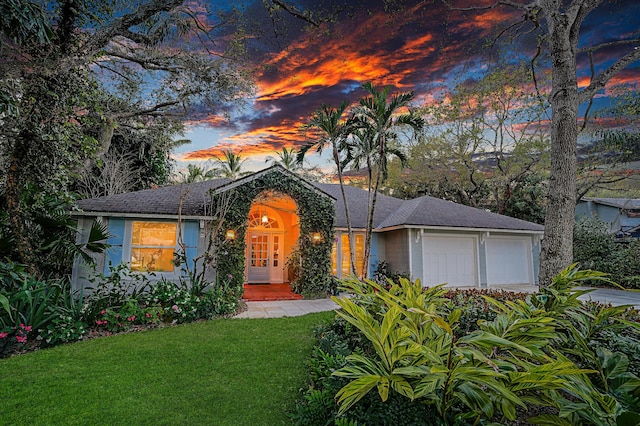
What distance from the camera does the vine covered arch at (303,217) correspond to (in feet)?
32.3

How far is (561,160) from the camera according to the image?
18.7 feet

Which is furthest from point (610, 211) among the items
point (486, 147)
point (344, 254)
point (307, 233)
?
point (307, 233)

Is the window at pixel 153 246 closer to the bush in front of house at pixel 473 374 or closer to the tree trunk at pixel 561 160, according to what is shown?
the bush in front of house at pixel 473 374

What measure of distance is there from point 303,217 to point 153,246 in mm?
4814

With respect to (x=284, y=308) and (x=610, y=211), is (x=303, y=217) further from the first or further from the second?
(x=610, y=211)

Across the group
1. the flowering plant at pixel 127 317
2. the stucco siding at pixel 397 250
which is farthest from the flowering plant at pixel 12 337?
the stucco siding at pixel 397 250

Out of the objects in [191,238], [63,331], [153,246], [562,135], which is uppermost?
[562,135]

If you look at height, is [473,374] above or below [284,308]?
above

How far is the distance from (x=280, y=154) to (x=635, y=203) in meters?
26.7

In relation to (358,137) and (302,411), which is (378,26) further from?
(302,411)

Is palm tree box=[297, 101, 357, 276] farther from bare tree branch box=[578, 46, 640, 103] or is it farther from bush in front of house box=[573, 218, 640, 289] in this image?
bush in front of house box=[573, 218, 640, 289]

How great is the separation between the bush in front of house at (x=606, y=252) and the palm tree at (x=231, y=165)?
20011mm

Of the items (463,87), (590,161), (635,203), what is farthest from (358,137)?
(635,203)

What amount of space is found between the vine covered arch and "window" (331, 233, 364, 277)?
5.89ft
